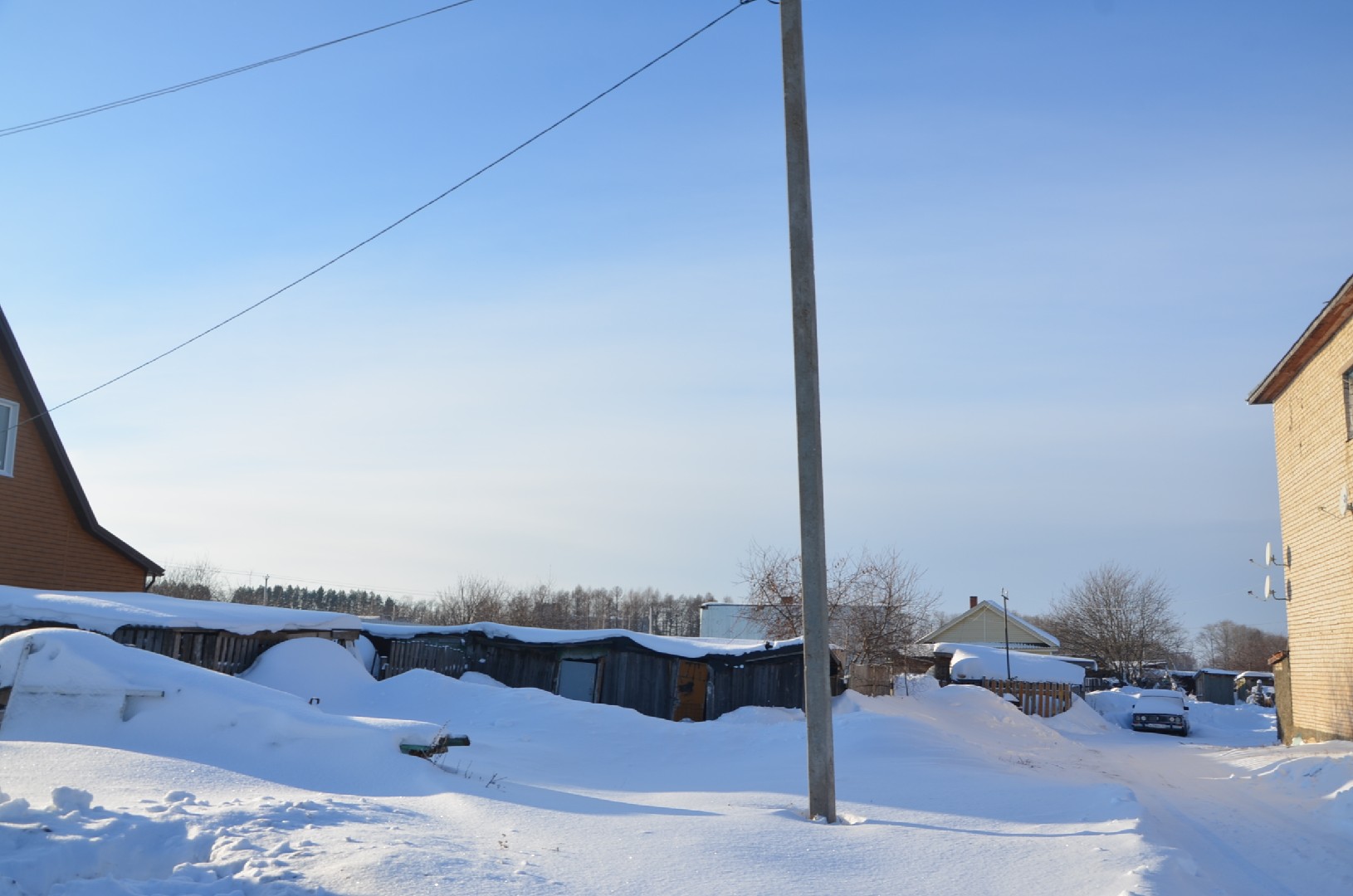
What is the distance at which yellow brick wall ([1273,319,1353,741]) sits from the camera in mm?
19859

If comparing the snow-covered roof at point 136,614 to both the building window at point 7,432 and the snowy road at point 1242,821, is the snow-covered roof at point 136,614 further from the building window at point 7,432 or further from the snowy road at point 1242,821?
the snowy road at point 1242,821

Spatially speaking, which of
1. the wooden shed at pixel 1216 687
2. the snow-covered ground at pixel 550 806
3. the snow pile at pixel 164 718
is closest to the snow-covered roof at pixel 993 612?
the wooden shed at pixel 1216 687

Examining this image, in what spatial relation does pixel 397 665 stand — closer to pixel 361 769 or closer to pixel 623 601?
pixel 361 769

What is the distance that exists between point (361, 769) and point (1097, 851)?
21.3 ft

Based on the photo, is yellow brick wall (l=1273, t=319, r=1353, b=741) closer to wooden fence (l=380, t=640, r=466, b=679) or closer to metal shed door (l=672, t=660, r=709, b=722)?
metal shed door (l=672, t=660, r=709, b=722)

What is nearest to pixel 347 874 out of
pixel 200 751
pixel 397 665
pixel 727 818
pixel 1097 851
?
pixel 727 818

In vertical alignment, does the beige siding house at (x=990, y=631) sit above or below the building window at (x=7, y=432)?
below

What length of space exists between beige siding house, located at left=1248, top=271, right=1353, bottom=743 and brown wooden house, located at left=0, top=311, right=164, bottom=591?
25404mm

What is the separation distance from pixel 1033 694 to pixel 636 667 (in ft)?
64.9

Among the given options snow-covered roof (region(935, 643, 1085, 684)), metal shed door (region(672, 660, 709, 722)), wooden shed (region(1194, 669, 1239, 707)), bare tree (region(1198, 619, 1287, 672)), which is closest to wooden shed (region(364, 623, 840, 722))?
metal shed door (region(672, 660, 709, 722))

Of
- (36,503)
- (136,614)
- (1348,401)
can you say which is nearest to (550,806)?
(136,614)

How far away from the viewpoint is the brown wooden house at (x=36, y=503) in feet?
67.9

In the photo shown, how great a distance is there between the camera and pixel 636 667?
72.2ft

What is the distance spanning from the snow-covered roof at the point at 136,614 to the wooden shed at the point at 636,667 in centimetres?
391
